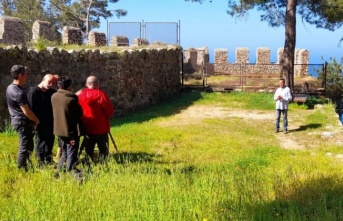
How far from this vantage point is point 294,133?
12.6m

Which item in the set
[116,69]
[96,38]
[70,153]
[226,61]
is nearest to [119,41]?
[96,38]

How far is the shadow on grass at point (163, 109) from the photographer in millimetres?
14180

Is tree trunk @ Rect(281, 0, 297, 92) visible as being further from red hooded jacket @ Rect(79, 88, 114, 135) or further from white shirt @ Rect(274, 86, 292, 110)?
red hooded jacket @ Rect(79, 88, 114, 135)

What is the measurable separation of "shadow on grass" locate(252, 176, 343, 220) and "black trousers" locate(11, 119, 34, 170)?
389cm

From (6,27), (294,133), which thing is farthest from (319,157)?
(6,27)

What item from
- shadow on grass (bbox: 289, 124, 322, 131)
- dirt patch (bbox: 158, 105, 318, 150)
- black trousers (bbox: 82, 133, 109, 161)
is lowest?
shadow on grass (bbox: 289, 124, 322, 131)

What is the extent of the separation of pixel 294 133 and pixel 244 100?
6.51 metres

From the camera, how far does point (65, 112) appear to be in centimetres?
694

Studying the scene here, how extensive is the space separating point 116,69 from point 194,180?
31.9 ft

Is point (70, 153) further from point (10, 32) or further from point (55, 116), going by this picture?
point (10, 32)

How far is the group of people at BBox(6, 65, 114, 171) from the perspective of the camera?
6824 mm

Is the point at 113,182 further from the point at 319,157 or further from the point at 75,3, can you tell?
the point at 75,3

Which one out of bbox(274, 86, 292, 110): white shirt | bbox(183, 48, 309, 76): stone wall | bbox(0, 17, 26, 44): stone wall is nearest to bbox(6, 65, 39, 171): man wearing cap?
bbox(274, 86, 292, 110): white shirt

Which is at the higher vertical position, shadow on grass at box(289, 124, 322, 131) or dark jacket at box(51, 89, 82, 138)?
dark jacket at box(51, 89, 82, 138)
